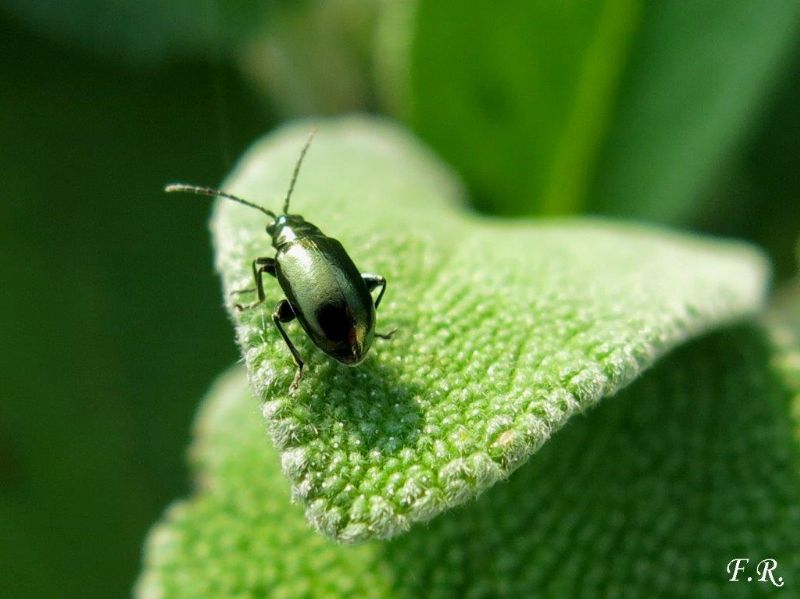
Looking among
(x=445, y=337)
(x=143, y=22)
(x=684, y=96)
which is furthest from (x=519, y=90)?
(x=445, y=337)

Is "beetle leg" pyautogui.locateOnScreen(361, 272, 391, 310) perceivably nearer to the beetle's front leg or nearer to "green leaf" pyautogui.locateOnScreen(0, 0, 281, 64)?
the beetle's front leg

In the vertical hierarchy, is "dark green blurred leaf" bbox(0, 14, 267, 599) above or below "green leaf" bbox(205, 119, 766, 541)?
below

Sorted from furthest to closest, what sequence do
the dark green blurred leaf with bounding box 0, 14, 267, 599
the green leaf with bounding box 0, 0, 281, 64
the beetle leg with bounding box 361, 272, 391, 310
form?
1. the green leaf with bounding box 0, 0, 281, 64
2. the dark green blurred leaf with bounding box 0, 14, 267, 599
3. the beetle leg with bounding box 361, 272, 391, 310

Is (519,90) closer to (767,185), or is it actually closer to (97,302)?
(767,185)

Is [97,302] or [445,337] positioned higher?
[445,337]

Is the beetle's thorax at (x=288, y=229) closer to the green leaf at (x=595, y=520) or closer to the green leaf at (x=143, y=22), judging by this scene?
the green leaf at (x=595, y=520)

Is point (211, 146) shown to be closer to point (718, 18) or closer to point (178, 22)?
point (178, 22)

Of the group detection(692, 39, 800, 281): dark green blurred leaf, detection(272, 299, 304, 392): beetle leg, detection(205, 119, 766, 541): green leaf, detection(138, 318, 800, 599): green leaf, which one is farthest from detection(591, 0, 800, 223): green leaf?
detection(272, 299, 304, 392): beetle leg
